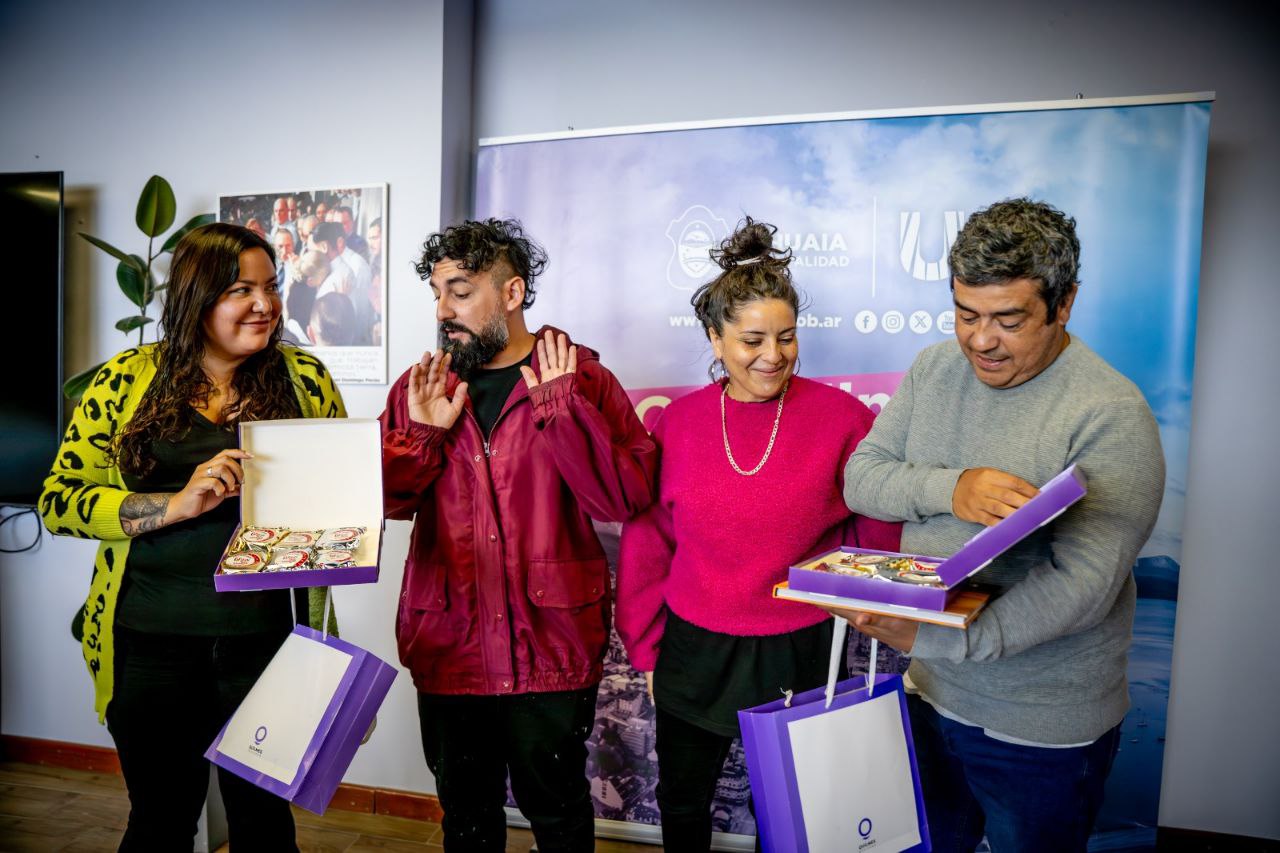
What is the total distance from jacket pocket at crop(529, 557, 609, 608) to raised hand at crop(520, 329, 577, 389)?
15.5 inches

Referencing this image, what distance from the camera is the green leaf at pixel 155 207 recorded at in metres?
2.56

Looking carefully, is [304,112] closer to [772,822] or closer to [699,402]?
[699,402]

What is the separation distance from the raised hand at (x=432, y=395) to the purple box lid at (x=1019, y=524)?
103 centimetres

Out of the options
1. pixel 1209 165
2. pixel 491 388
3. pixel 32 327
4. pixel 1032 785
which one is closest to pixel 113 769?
pixel 32 327

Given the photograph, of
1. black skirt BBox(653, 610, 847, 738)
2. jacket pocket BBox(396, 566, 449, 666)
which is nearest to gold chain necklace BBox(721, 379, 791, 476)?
black skirt BBox(653, 610, 847, 738)

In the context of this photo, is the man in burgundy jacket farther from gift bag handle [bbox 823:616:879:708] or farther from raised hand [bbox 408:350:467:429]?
gift bag handle [bbox 823:616:879:708]

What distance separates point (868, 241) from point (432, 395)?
139 cm

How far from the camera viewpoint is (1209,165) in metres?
2.28

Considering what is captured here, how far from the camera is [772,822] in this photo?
4.19 ft

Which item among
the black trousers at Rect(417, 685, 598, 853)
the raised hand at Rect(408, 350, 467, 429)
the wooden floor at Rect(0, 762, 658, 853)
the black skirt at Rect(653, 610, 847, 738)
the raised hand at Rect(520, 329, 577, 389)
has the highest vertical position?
the raised hand at Rect(520, 329, 577, 389)

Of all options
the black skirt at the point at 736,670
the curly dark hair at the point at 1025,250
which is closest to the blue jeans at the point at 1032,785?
the black skirt at the point at 736,670

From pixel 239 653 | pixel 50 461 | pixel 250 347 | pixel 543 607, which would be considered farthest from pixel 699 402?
pixel 50 461

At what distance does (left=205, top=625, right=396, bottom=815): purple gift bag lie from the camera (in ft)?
4.61

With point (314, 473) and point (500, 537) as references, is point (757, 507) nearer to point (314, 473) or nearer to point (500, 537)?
point (500, 537)
